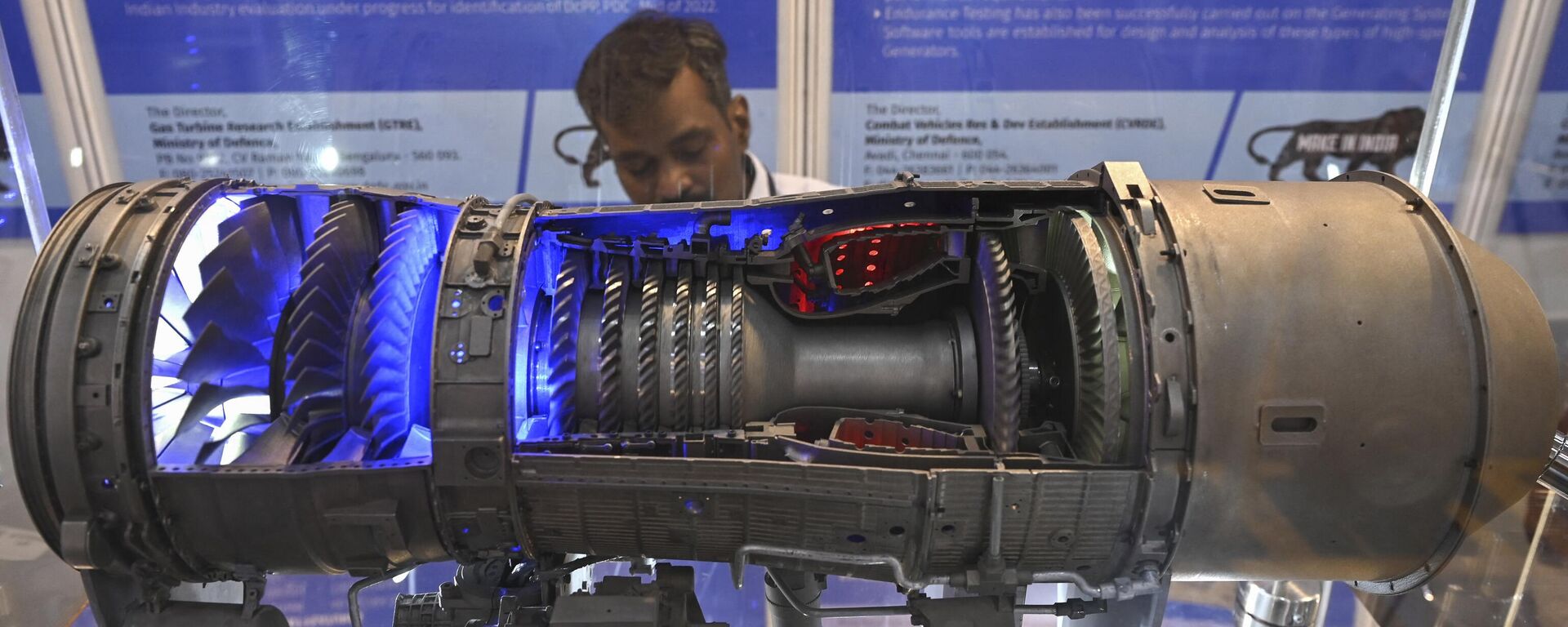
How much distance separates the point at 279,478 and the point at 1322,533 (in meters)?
2.91

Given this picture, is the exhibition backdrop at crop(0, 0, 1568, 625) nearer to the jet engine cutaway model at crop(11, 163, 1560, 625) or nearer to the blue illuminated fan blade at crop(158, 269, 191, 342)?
the jet engine cutaway model at crop(11, 163, 1560, 625)

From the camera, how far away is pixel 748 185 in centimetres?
452

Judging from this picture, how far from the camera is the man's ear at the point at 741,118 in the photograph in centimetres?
435

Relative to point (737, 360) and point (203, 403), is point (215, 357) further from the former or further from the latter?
point (737, 360)

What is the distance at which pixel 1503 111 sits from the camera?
15.0ft

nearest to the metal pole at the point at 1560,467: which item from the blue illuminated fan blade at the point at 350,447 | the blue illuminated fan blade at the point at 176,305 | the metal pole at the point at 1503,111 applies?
the metal pole at the point at 1503,111

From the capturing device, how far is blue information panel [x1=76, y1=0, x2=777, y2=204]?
4.21 metres

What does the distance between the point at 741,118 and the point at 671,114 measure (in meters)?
0.37

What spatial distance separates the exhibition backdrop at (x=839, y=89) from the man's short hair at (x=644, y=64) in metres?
0.07

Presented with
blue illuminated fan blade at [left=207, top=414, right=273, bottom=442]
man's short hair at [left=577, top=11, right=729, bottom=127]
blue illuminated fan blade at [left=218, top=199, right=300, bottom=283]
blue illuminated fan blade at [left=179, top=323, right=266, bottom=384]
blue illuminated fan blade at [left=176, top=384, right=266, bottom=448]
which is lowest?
blue illuminated fan blade at [left=207, top=414, right=273, bottom=442]

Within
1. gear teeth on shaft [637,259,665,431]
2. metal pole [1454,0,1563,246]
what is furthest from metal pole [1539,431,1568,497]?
gear teeth on shaft [637,259,665,431]

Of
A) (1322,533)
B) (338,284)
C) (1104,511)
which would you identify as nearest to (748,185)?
(338,284)

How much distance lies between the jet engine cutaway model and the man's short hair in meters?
1.81

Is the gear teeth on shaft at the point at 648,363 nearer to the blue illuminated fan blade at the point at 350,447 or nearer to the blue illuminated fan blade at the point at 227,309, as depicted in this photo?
the blue illuminated fan blade at the point at 350,447
